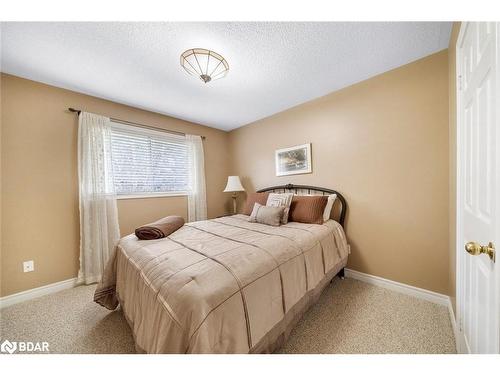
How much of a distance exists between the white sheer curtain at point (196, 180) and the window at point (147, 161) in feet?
0.30

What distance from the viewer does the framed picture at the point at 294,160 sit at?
2.68 m

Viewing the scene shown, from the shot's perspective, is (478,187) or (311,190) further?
(311,190)

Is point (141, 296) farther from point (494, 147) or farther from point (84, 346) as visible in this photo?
point (494, 147)

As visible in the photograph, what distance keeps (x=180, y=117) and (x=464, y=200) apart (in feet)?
11.5

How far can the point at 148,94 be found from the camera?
93.7 inches

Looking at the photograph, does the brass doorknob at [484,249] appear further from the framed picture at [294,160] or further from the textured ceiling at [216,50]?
the framed picture at [294,160]

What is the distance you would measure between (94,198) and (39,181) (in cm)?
53

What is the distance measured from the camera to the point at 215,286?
0.91 meters

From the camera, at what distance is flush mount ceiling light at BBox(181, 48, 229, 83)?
151 cm

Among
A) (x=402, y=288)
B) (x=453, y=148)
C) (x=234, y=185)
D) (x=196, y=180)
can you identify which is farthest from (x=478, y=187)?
(x=196, y=180)

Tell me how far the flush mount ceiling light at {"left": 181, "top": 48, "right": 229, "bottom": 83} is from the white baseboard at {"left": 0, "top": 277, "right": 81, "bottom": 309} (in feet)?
9.20

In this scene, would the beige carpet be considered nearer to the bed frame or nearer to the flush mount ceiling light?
the bed frame

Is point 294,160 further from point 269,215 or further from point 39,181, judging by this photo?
point 39,181

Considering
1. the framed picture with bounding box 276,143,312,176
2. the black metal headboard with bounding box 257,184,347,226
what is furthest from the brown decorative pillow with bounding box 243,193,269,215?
the framed picture with bounding box 276,143,312,176
